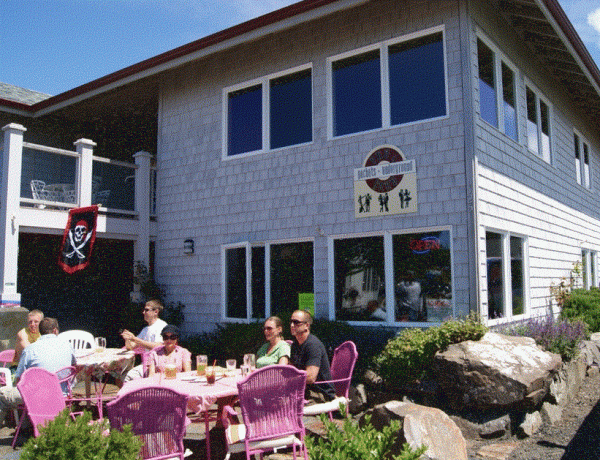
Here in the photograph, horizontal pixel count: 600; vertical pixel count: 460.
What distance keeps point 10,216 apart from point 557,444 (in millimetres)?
8759

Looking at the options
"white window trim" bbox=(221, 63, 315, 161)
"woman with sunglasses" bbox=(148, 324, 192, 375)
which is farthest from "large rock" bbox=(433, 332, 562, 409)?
"white window trim" bbox=(221, 63, 315, 161)

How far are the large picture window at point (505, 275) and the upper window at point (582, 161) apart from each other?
18.8 feet

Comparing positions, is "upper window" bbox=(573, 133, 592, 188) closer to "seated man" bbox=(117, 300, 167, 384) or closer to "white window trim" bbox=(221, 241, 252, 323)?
"white window trim" bbox=(221, 241, 252, 323)

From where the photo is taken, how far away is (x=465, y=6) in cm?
812

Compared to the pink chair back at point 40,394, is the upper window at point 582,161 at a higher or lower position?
higher

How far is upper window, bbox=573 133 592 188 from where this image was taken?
47.2 feet

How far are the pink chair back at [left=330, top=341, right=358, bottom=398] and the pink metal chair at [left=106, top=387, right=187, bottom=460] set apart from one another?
2241 mm

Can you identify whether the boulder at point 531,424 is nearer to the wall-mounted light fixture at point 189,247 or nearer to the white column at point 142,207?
the wall-mounted light fixture at point 189,247

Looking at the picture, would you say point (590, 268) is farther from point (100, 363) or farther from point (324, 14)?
point (100, 363)

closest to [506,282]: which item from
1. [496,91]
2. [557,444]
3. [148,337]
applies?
[496,91]

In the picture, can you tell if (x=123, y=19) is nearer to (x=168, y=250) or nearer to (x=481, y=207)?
(x=168, y=250)

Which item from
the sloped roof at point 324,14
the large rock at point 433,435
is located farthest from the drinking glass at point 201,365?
the sloped roof at point 324,14

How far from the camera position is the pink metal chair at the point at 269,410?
434cm

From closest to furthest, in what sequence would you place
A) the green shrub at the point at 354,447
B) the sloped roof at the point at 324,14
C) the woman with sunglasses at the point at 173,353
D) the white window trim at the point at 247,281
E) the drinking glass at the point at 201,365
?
the green shrub at the point at 354,447 < the drinking glass at the point at 201,365 < the woman with sunglasses at the point at 173,353 < the sloped roof at the point at 324,14 < the white window trim at the point at 247,281
